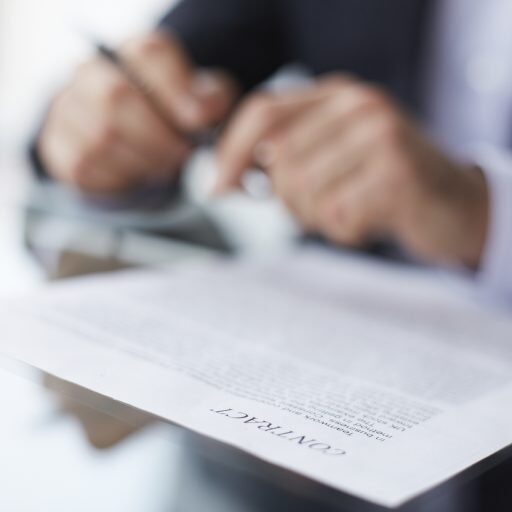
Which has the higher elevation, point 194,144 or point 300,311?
point 194,144

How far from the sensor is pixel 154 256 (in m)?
0.52

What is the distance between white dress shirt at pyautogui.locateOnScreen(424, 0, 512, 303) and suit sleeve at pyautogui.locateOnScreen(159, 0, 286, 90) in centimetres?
22

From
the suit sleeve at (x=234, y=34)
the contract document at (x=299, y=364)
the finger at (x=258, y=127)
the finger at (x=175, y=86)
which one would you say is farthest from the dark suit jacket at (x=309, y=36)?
the contract document at (x=299, y=364)

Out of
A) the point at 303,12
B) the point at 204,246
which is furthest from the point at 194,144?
the point at 303,12

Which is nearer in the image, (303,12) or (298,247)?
(298,247)

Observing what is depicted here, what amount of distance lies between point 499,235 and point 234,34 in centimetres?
59

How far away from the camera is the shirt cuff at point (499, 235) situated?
0.48 metres

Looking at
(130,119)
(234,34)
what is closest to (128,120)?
(130,119)

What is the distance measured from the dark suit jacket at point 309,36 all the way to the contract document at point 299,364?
0.55m

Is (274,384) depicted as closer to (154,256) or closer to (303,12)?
(154,256)

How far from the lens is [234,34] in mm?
Result: 969

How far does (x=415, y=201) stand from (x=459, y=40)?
57 cm

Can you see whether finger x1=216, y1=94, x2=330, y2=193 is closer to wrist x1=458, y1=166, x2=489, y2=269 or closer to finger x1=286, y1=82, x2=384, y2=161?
finger x1=286, y1=82, x2=384, y2=161

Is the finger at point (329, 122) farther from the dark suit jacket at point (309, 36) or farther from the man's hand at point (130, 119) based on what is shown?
the dark suit jacket at point (309, 36)
